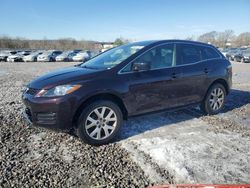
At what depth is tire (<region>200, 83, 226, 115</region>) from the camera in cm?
582

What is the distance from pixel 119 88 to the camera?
4270 mm

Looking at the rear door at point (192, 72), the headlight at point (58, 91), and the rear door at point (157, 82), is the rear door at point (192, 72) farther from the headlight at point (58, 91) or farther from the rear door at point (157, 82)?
the headlight at point (58, 91)

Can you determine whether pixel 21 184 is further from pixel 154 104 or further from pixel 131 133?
pixel 154 104

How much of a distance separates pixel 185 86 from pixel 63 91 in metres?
2.57

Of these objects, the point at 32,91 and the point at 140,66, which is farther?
the point at 140,66

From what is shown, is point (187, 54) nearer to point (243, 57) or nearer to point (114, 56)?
point (114, 56)

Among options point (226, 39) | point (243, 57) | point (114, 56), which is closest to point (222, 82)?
point (114, 56)

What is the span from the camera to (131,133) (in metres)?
4.75

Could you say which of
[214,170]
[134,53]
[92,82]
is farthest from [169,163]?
[134,53]

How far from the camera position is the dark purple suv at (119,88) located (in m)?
3.93

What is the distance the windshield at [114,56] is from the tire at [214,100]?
201cm

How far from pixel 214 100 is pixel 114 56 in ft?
8.89

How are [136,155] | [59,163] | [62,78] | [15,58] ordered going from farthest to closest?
[15,58], [62,78], [136,155], [59,163]

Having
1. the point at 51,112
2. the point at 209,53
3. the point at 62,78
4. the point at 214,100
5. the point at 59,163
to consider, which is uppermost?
the point at 209,53
